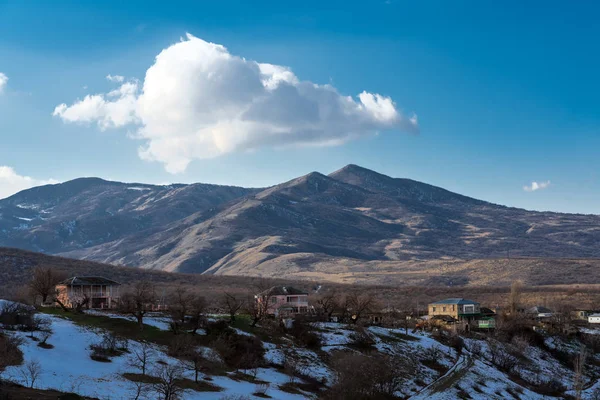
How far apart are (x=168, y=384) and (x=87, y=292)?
173 ft

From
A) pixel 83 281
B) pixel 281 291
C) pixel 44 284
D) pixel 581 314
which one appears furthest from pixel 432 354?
pixel 581 314

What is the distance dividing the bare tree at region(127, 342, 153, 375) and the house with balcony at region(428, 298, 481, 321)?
81688 millimetres

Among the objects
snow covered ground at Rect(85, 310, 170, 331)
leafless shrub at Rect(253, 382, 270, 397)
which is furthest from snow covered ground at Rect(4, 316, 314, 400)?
snow covered ground at Rect(85, 310, 170, 331)

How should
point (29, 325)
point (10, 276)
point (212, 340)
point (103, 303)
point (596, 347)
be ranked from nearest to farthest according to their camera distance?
point (29, 325), point (212, 340), point (103, 303), point (596, 347), point (10, 276)

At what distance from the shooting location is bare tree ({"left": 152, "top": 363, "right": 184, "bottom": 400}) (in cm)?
4816

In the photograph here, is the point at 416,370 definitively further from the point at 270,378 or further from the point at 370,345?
the point at 270,378

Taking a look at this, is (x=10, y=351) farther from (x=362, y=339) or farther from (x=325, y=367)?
(x=362, y=339)

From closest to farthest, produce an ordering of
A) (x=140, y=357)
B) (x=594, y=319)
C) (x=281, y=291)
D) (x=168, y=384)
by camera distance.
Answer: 1. (x=168, y=384)
2. (x=140, y=357)
3. (x=281, y=291)
4. (x=594, y=319)

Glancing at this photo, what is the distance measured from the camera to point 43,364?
54.8 m

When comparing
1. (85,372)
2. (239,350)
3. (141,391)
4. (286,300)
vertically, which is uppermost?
(286,300)

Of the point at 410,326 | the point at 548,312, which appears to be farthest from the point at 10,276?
the point at 548,312

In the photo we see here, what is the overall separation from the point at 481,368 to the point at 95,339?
163 feet

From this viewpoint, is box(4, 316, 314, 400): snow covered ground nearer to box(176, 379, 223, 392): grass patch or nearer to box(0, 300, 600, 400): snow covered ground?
box(0, 300, 600, 400): snow covered ground

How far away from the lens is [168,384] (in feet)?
159
